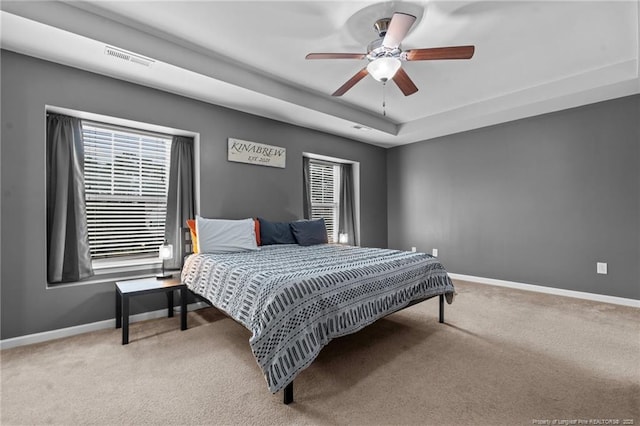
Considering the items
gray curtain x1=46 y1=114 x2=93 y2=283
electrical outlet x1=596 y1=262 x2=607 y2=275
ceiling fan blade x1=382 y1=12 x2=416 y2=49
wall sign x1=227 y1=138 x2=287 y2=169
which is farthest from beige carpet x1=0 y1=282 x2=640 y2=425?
ceiling fan blade x1=382 y1=12 x2=416 y2=49

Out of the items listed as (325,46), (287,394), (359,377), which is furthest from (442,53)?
(287,394)

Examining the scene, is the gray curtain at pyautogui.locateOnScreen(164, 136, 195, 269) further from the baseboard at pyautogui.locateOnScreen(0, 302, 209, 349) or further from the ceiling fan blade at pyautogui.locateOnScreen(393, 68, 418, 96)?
the ceiling fan blade at pyautogui.locateOnScreen(393, 68, 418, 96)

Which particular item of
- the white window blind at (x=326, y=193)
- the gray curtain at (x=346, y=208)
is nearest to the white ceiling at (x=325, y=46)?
the white window blind at (x=326, y=193)

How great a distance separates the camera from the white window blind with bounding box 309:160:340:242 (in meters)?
A: 5.32

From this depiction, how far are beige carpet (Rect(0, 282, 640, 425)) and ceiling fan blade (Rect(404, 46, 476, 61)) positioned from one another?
229cm

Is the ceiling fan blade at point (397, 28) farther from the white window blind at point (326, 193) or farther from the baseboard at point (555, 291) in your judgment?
the baseboard at point (555, 291)

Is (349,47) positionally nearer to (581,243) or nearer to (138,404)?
(138,404)

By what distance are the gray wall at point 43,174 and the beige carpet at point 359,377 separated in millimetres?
298

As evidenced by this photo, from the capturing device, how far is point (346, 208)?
5.61m

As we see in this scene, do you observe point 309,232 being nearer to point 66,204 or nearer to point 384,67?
point 384,67

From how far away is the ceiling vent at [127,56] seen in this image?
8.33 ft

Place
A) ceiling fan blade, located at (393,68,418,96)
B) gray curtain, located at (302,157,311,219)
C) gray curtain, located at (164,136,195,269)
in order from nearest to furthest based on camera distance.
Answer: ceiling fan blade, located at (393,68,418,96) → gray curtain, located at (164,136,195,269) → gray curtain, located at (302,157,311,219)

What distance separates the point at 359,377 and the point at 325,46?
2.83m

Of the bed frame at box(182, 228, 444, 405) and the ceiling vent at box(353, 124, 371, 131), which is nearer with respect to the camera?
the bed frame at box(182, 228, 444, 405)
